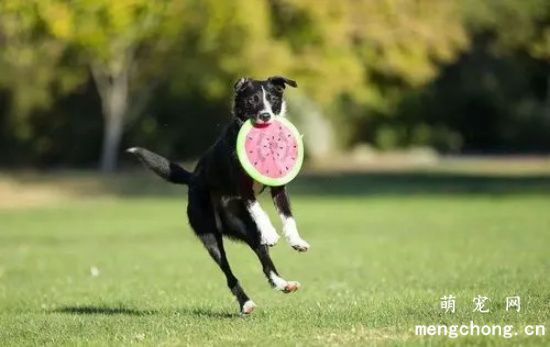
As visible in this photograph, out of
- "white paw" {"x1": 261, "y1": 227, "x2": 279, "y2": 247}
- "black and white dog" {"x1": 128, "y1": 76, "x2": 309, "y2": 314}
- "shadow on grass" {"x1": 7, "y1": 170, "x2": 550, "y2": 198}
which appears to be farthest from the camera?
"shadow on grass" {"x1": 7, "y1": 170, "x2": 550, "y2": 198}

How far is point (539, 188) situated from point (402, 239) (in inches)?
729

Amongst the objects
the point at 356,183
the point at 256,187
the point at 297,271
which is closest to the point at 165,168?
the point at 256,187

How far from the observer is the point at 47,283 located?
15.8 metres

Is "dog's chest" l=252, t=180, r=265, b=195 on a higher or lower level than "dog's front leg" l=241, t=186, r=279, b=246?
higher

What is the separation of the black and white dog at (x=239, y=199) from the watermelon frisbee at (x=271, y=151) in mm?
132

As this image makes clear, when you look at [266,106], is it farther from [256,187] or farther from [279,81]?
[256,187]

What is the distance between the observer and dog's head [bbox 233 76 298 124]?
1038 centimetres

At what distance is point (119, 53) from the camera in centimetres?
4612

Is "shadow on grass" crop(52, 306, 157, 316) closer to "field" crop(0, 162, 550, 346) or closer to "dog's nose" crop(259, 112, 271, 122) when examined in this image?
"field" crop(0, 162, 550, 346)

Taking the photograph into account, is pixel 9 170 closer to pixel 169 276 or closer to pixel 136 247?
pixel 136 247

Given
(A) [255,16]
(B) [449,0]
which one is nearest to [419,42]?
(B) [449,0]

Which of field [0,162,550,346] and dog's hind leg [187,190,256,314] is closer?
field [0,162,550,346]

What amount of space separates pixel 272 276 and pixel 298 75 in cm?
3342

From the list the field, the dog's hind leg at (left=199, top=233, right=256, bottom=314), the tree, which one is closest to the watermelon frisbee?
the dog's hind leg at (left=199, top=233, right=256, bottom=314)
